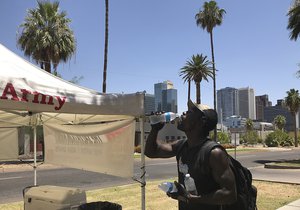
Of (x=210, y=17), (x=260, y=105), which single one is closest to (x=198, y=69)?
(x=210, y=17)

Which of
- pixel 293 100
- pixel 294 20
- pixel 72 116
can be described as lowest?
pixel 72 116

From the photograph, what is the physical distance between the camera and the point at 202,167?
298cm

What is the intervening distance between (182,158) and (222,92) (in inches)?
4061

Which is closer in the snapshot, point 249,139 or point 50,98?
point 50,98

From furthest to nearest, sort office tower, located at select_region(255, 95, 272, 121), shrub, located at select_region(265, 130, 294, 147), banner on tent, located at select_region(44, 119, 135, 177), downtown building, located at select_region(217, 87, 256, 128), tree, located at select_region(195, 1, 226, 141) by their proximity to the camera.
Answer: office tower, located at select_region(255, 95, 272, 121)
downtown building, located at select_region(217, 87, 256, 128)
shrub, located at select_region(265, 130, 294, 147)
tree, located at select_region(195, 1, 226, 141)
banner on tent, located at select_region(44, 119, 135, 177)

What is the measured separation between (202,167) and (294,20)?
25.3m

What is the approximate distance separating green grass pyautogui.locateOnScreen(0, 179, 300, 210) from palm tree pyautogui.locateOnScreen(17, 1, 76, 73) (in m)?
17.8

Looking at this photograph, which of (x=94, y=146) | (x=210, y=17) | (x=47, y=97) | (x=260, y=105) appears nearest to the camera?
(x=47, y=97)

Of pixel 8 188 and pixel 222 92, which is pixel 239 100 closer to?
pixel 222 92

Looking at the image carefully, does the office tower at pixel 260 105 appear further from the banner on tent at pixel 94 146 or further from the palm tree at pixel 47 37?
the banner on tent at pixel 94 146

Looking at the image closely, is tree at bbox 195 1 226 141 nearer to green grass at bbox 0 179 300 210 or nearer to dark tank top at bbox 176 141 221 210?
green grass at bbox 0 179 300 210

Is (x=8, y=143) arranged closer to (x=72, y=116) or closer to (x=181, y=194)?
(x=72, y=116)

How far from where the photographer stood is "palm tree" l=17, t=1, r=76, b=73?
27.5m

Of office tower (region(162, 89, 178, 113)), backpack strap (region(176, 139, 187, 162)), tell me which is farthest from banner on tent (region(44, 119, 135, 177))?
backpack strap (region(176, 139, 187, 162))
